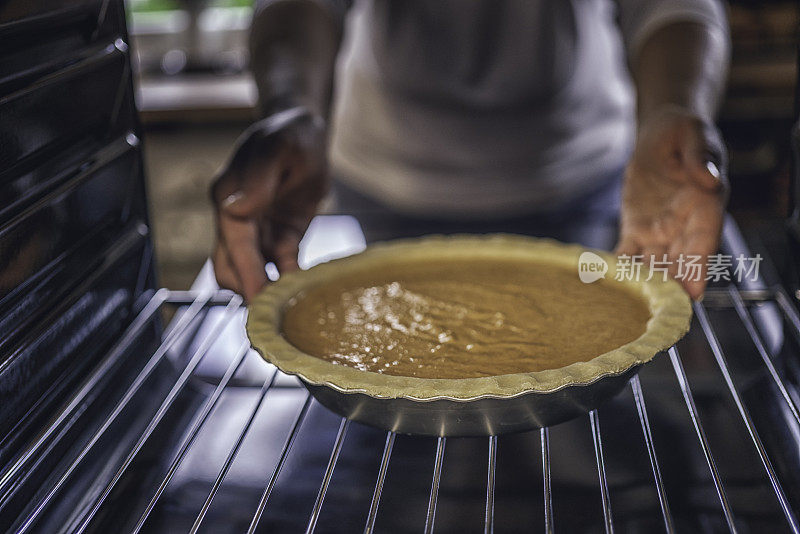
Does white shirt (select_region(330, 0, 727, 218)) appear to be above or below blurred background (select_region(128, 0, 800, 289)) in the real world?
above

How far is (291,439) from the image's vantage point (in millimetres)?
771

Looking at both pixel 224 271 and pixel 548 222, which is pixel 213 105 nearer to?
pixel 548 222

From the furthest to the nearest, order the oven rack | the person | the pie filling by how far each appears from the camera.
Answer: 1. the person
2. the pie filling
3. the oven rack

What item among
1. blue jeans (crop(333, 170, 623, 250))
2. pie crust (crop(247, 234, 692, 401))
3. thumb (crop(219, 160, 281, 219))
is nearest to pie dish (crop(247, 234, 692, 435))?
pie crust (crop(247, 234, 692, 401))

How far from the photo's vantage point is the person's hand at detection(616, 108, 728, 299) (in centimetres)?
97

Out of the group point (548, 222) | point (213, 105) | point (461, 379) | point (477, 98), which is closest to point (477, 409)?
point (461, 379)

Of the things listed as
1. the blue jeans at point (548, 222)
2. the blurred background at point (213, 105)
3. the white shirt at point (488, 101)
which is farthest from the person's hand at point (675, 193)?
the blurred background at point (213, 105)

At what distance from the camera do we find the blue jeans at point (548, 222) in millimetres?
1412

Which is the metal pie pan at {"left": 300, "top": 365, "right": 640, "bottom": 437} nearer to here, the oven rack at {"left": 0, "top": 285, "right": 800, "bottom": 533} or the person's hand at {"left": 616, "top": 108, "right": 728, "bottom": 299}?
the oven rack at {"left": 0, "top": 285, "right": 800, "bottom": 533}

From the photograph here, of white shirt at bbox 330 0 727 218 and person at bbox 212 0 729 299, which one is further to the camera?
white shirt at bbox 330 0 727 218

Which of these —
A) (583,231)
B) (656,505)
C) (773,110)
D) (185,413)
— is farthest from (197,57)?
(656,505)

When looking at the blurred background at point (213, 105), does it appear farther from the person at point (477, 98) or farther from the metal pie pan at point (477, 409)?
the metal pie pan at point (477, 409)

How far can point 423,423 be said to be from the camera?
0.75 meters

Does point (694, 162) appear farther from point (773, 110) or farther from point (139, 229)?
point (773, 110)
